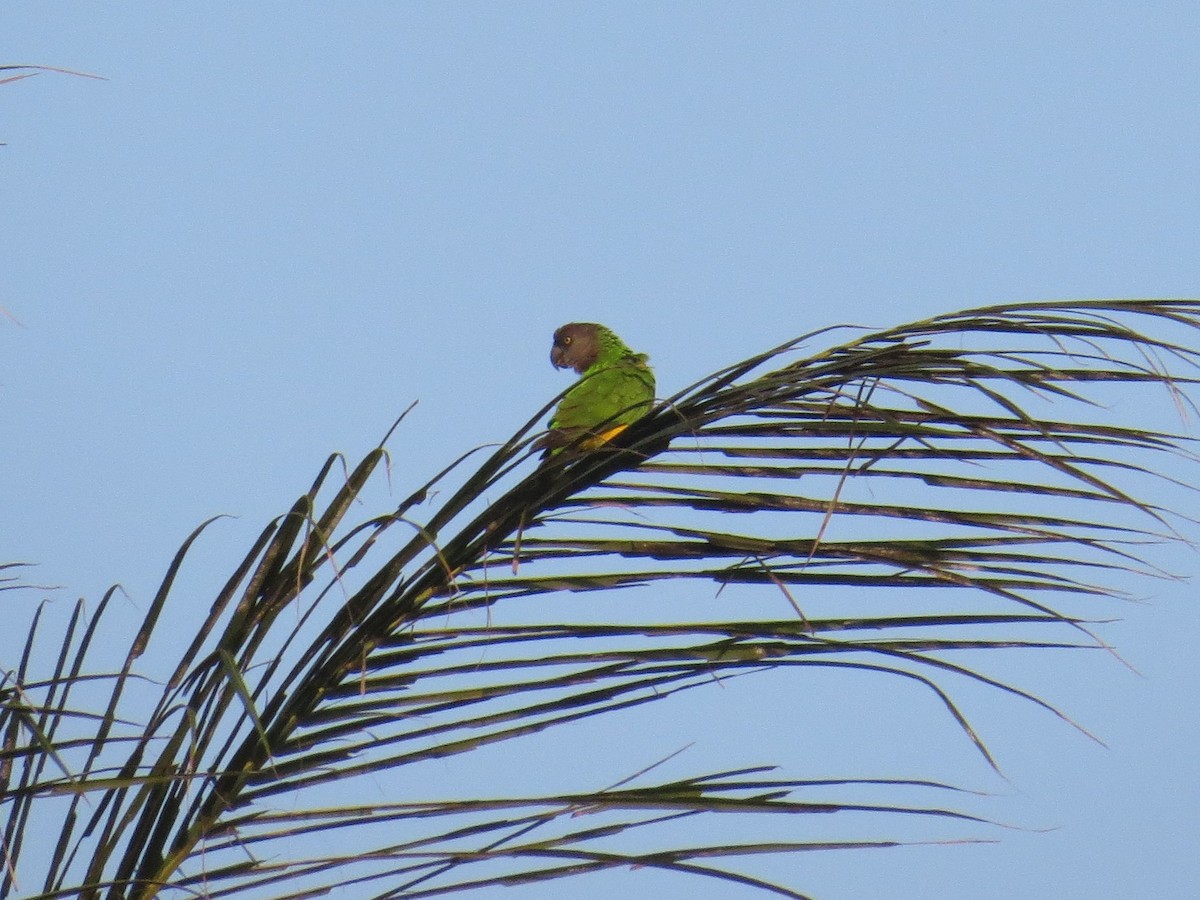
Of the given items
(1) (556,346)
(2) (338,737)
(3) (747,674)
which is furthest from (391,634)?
(1) (556,346)

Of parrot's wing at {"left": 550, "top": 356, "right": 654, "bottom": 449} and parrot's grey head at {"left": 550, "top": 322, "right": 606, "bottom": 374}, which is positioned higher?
parrot's grey head at {"left": 550, "top": 322, "right": 606, "bottom": 374}

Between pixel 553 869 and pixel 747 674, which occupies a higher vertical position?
pixel 747 674

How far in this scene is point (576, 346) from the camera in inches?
237

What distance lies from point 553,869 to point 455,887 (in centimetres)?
12

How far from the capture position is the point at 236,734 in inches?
61.7

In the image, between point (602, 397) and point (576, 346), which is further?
point (576, 346)

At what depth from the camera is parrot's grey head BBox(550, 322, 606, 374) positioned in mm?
5871

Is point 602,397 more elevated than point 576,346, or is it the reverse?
point 576,346

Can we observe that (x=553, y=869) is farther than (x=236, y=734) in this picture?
No

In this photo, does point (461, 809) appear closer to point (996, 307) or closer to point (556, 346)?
point (996, 307)

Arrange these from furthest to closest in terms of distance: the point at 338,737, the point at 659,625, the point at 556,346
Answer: the point at 556,346 → the point at 338,737 → the point at 659,625

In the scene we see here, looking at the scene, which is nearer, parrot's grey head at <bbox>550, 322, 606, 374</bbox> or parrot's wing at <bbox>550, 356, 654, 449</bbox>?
parrot's wing at <bbox>550, 356, 654, 449</bbox>

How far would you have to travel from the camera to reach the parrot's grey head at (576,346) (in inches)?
231

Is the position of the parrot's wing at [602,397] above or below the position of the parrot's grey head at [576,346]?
below
